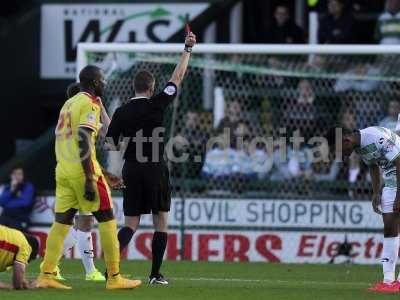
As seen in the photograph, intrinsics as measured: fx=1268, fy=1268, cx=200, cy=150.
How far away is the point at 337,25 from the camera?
19.0m

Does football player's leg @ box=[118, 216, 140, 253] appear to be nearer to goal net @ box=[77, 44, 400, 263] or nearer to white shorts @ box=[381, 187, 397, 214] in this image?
white shorts @ box=[381, 187, 397, 214]

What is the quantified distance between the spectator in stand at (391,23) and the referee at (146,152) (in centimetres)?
740

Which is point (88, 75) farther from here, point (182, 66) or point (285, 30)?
point (285, 30)

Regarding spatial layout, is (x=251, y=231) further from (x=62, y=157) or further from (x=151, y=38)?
(x=62, y=157)

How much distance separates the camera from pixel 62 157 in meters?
11.2

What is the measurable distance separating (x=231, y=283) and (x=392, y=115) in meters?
5.74

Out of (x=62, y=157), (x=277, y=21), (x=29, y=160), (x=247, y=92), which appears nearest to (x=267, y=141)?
(x=247, y=92)

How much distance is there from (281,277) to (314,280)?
513mm

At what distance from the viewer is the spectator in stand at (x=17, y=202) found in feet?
58.5

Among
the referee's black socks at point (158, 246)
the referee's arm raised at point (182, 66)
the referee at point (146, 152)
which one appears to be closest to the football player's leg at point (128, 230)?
the referee at point (146, 152)

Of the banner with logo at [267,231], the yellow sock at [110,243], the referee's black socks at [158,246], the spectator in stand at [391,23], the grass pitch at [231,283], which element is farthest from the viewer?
the spectator in stand at [391,23]

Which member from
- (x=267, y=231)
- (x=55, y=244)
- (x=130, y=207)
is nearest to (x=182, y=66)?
(x=130, y=207)

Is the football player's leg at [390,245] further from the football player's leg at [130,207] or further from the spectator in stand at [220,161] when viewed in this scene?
the spectator in stand at [220,161]

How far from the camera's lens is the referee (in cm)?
1179
